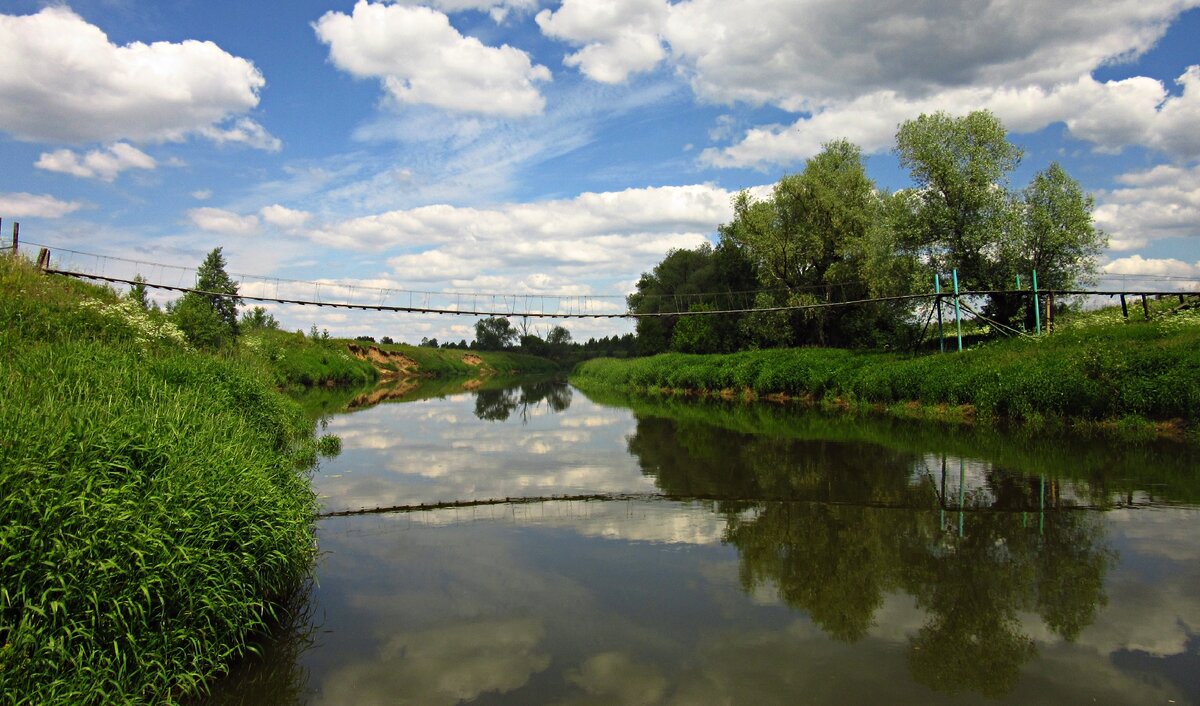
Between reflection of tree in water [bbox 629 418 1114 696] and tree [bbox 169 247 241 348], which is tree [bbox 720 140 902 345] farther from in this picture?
tree [bbox 169 247 241 348]

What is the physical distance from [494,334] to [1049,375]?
13932cm

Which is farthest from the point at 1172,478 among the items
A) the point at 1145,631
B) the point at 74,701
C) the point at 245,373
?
the point at 245,373

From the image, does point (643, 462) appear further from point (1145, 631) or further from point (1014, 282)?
point (1014, 282)

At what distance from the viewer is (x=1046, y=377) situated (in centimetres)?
2186

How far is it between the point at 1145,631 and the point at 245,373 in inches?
721

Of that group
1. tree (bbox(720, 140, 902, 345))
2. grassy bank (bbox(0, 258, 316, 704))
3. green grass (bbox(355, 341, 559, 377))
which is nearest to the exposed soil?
green grass (bbox(355, 341, 559, 377))

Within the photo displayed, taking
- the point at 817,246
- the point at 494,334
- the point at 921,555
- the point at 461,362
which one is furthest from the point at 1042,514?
the point at 494,334

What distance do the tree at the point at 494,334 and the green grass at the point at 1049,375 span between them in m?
122

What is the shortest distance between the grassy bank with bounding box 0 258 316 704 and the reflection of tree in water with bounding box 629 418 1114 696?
18.3 feet

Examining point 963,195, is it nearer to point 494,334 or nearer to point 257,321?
point 257,321

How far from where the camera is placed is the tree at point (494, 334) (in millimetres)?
154000

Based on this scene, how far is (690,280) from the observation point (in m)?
61.2

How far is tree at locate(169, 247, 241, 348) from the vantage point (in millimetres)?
28156

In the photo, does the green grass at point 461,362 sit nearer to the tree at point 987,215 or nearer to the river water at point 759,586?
the tree at point 987,215
